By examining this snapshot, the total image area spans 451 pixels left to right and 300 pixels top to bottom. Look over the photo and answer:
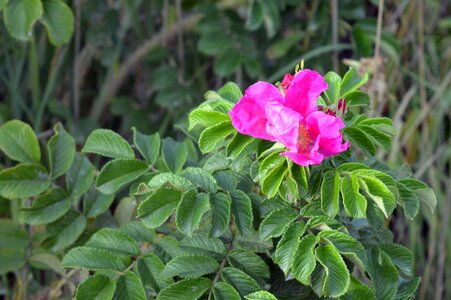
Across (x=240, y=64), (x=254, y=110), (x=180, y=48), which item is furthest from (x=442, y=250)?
(x=254, y=110)

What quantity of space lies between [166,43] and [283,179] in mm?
1284

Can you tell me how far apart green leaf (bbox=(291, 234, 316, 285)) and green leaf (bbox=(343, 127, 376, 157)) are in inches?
5.3

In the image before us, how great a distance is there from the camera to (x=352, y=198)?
85 centimetres

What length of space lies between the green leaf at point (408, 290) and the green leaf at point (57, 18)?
0.70 m

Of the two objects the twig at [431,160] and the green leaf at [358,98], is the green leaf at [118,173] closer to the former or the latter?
the green leaf at [358,98]

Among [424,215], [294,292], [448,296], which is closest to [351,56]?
[424,215]

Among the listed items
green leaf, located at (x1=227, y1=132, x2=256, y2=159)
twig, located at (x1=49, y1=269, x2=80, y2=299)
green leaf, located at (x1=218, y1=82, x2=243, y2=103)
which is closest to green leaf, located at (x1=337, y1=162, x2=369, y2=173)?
green leaf, located at (x1=227, y1=132, x2=256, y2=159)

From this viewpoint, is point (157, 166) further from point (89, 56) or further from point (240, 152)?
point (89, 56)

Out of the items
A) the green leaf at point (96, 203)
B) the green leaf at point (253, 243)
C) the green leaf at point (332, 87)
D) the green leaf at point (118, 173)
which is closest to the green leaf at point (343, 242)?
the green leaf at point (253, 243)

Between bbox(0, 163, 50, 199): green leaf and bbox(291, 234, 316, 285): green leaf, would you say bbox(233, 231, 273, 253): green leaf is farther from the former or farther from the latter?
bbox(0, 163, 50, 199): green leaf

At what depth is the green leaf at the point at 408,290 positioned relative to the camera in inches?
36.9

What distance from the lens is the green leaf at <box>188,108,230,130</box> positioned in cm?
90

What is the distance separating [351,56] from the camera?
2.14 meters

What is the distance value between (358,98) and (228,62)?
2.91 feet
